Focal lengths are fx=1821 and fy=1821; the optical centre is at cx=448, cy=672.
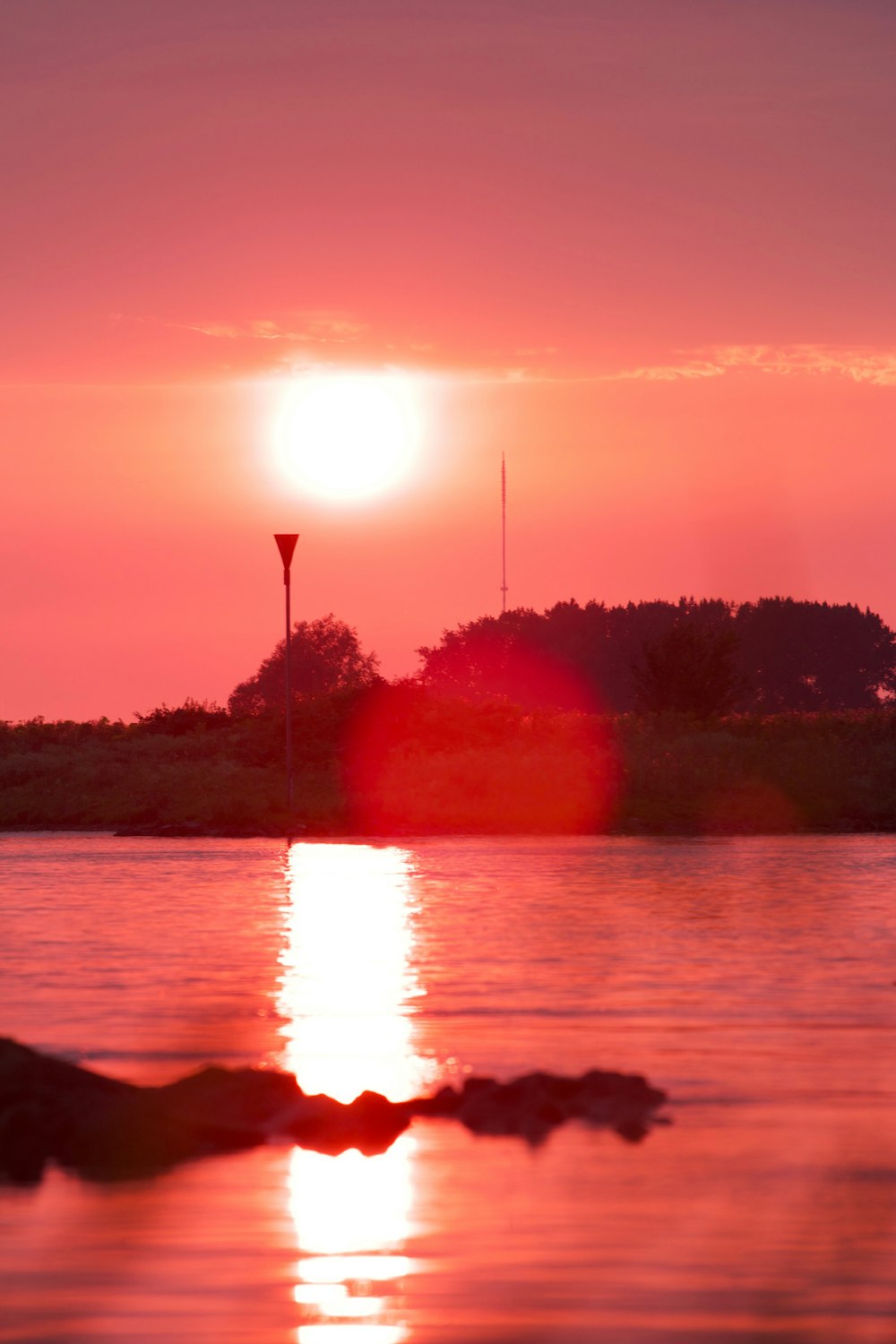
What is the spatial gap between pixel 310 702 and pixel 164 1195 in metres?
49.7

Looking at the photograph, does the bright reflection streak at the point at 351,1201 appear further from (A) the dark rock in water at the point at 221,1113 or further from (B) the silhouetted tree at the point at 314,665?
(B) the silhouetted tree at the point at 314,665

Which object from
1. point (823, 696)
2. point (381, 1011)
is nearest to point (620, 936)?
point (381, 1011)

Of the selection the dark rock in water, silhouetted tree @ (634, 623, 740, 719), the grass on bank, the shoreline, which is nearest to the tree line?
silhouetted tree @ (634, 623, 740, 719)

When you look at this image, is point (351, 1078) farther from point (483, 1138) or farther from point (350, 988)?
point (350, 988)

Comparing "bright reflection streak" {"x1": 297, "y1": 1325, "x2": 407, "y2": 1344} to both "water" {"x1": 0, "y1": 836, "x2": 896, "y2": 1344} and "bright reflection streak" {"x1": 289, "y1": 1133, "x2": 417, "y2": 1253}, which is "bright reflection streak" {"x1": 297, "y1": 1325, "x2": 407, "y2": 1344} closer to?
"water" {"x1": 0, "y1": 836, "x2": 896, "y2": 1344}

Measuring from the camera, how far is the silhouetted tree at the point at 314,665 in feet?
344

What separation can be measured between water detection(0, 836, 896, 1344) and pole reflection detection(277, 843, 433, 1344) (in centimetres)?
2

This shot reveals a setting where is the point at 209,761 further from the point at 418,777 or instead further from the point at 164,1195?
the point at 164,1195

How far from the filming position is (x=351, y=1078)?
10.8 meters

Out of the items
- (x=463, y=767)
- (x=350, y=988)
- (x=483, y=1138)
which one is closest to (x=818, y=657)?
(x=463, y=767)

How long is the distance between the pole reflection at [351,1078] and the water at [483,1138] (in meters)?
0.02

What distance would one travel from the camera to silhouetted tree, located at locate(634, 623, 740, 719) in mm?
75375

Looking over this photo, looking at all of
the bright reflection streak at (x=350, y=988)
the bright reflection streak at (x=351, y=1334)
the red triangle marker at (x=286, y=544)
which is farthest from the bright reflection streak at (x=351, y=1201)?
the red triangle marker at (x=286, y=544)

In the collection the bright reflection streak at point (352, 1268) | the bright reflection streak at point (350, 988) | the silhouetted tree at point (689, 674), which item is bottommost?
the bright reflection streak at point (352, 1268)
